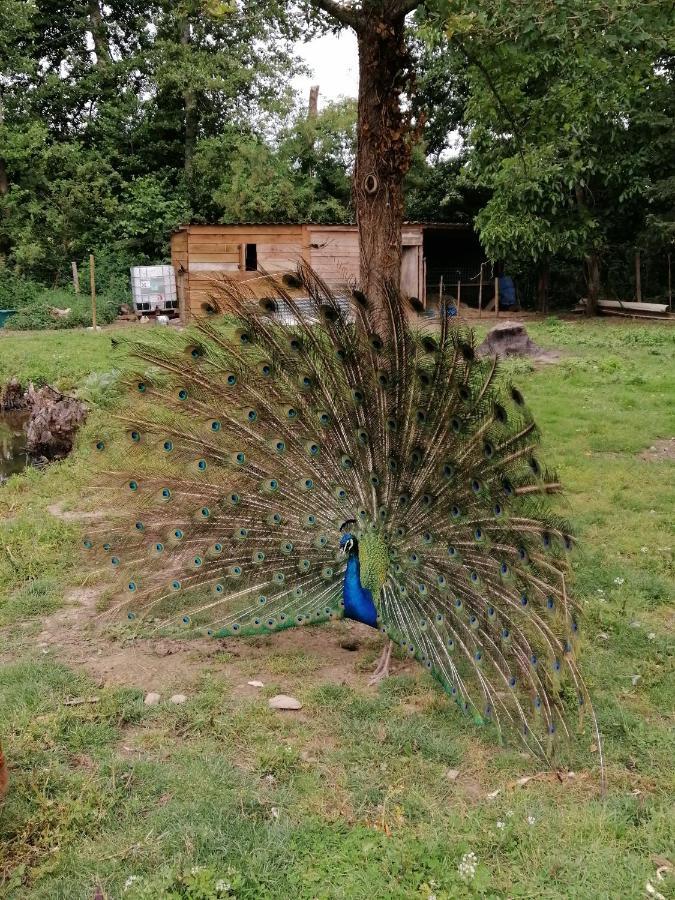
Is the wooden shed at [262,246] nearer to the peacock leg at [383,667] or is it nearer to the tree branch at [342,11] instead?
the tree branch at [342,11]

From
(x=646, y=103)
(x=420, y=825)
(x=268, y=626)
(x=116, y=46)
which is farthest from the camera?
(x=116, y=46)

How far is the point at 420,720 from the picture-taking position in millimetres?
3729

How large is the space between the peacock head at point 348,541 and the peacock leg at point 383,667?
60cm

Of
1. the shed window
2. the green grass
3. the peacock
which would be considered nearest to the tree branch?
the peacock

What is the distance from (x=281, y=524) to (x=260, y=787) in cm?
144

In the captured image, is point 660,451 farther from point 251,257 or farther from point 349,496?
point 251,257

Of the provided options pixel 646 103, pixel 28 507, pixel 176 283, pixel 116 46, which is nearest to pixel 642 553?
pixel 28 507

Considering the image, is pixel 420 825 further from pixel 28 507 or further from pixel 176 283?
pixel 176 283

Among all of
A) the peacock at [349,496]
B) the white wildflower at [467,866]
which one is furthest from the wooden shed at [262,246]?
the white wildflower at [467,866]

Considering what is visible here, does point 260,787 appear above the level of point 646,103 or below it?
below

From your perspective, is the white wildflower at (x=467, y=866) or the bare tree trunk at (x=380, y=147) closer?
the white wildflower at (x=467, y=866)

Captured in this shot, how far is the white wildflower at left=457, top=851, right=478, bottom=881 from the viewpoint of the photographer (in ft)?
8.89

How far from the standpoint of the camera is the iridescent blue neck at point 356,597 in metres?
3.90

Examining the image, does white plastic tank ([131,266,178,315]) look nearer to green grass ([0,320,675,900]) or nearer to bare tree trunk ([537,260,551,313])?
bare tree trunk ([537,260,551,313])
